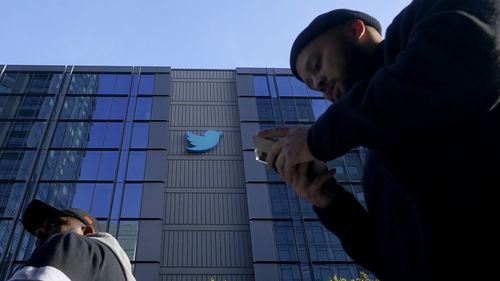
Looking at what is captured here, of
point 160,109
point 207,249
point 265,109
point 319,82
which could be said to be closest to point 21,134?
point 160,109

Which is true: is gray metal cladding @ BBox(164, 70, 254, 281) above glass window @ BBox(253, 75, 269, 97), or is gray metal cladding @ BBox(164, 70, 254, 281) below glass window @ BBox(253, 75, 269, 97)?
below

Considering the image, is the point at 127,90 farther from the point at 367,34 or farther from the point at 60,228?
the point at 367,34

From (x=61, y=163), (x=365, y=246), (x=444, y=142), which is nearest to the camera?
(x=444, y=142)

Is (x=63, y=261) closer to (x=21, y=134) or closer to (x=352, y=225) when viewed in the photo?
(x=352, y=225)

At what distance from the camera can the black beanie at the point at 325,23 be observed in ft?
5.65

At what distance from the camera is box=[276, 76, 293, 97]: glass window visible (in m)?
21.0

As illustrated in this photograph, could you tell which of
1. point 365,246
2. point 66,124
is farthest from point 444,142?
point 66,124

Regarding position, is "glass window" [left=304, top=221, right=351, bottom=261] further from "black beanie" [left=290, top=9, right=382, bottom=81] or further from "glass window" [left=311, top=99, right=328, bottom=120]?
"black beanie" [left=290, top=9, right=382, bottom=81]

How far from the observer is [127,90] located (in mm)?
21250

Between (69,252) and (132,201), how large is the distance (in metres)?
14.9

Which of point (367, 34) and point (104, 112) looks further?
point (104, 112)

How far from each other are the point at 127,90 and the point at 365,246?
20994mm

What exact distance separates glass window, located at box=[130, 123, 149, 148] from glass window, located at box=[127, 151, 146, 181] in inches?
18.8

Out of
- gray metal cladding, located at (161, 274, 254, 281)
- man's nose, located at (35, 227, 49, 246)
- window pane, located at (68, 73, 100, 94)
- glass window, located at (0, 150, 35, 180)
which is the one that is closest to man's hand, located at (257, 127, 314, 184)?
man's nose, located at (35, 227, 49, 246)
